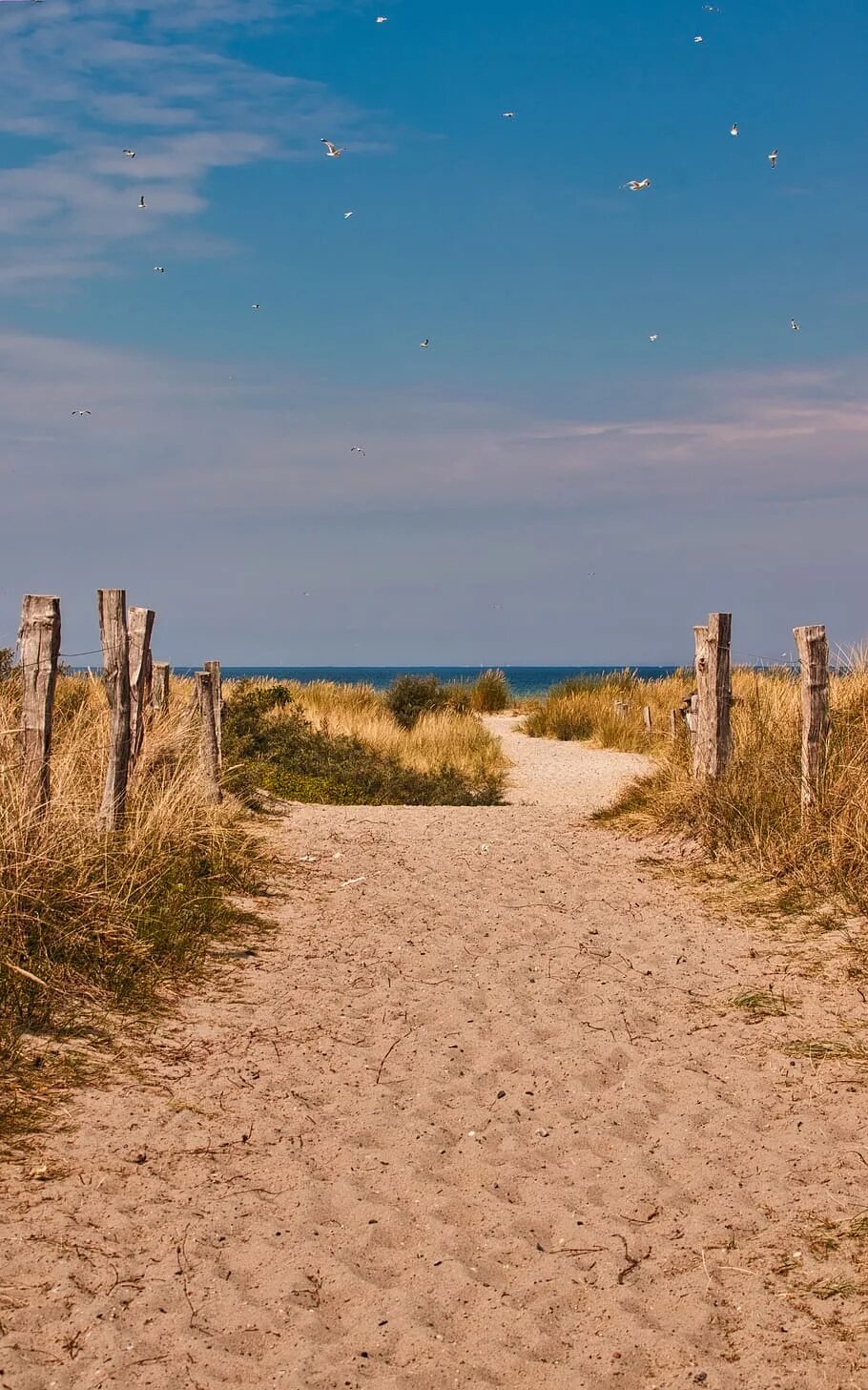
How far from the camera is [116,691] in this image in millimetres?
8297

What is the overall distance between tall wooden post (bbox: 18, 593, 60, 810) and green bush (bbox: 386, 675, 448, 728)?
16.1 metres

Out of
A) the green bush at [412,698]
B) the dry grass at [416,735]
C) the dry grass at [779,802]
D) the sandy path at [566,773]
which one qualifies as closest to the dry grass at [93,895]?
the dry grass at [779,802]

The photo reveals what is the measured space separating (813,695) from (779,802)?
3.13ft

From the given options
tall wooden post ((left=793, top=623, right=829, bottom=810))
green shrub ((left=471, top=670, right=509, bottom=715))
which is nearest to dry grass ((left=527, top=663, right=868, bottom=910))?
tall wooden post ((left=793, top=623, right=829, bottom=810))

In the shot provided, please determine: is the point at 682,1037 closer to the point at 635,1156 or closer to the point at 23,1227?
the point at 635,1156

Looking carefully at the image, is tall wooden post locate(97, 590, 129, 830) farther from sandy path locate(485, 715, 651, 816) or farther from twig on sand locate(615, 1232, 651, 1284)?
sandy path locate(485, 715, 651, 816)

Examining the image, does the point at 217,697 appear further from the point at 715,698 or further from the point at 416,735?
the point at 416,735

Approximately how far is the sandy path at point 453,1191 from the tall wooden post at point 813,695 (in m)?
2.38

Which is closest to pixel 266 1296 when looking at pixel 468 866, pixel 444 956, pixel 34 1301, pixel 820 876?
pixel 34 1301

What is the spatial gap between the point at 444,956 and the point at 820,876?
300 centimetres

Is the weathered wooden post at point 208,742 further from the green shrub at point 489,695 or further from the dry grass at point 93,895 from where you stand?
the green shrub at point 489,695

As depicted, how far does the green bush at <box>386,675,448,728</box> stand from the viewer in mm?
24234

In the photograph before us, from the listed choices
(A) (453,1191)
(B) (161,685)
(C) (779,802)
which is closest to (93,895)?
(A) (453,1191)

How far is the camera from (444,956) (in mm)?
7645
